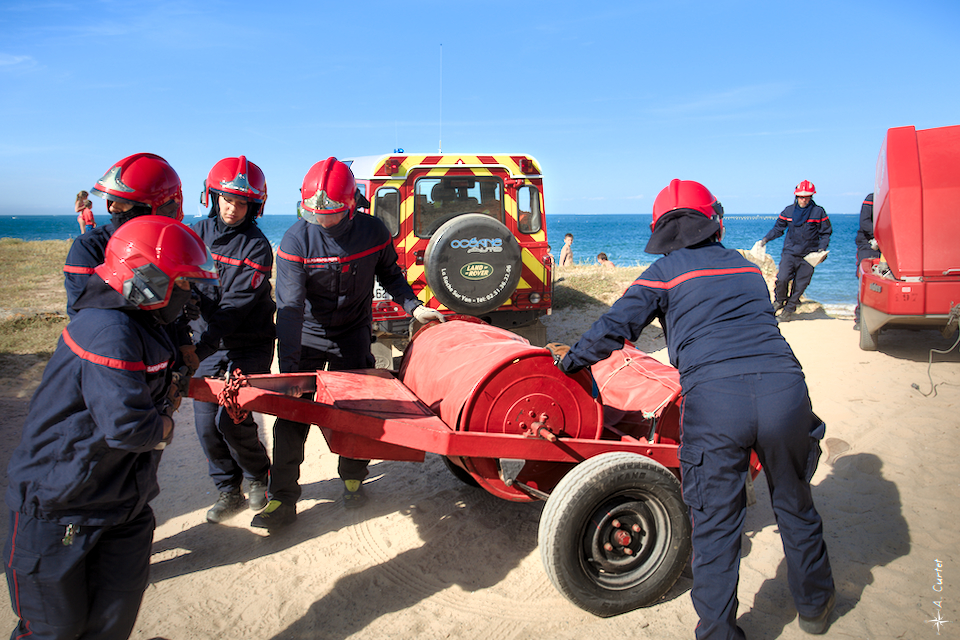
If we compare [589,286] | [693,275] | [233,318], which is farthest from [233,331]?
[589,286]

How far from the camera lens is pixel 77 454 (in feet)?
6.52

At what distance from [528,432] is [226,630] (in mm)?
1719

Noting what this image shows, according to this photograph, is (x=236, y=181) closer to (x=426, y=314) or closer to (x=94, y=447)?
(x=426, y=314)

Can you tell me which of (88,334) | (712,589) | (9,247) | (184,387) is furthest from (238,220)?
(9,247)

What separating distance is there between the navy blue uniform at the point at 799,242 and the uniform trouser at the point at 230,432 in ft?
26.5

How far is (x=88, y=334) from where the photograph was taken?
6.51 ft

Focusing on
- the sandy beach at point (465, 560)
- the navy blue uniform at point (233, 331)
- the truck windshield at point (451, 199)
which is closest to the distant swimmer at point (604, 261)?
the truck windshield at point (451, 199)

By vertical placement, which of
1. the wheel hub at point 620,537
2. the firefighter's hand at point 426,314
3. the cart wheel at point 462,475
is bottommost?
the cart wheel at point 462,475

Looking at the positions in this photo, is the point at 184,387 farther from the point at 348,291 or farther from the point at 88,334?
the point at 348,291

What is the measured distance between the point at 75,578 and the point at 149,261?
114cm

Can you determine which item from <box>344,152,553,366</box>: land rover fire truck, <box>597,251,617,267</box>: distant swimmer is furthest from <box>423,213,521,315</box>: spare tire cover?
<box>597,251,617,267</box>: distant swimmer

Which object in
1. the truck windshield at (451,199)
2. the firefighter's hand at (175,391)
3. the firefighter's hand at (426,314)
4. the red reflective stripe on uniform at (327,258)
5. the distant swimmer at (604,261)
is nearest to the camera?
the firefighter's hand at (175,391)

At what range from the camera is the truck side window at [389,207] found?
6.27m

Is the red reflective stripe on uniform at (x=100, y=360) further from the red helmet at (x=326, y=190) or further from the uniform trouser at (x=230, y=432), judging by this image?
the red helmet at (x=326, y=190)
